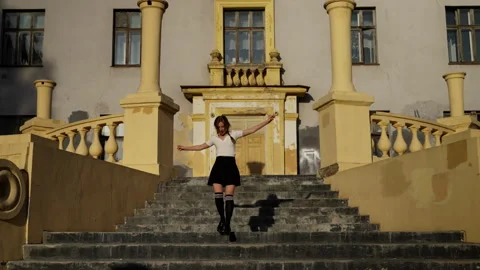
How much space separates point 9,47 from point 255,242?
46.4 feet

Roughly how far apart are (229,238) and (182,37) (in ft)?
39.5

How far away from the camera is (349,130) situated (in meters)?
10.9

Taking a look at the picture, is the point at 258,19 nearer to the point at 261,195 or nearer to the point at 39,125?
the point at 39,125

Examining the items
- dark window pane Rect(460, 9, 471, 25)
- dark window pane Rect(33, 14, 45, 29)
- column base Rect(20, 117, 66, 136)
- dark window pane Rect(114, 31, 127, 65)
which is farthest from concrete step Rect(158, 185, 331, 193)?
dark window pane Rect(460, 9, 471, 25)

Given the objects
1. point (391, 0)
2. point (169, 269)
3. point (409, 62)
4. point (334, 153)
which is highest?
point (391, 0)

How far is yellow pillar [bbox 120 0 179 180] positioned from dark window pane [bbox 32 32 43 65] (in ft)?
28.5

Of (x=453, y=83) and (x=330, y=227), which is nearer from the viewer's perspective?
(x=330, y=227)

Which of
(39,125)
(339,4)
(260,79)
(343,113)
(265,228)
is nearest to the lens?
(265,228)

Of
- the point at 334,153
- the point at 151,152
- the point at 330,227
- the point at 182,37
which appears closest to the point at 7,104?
the point at 182,37

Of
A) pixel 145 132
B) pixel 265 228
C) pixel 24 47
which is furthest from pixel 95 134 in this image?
pixel 24 47

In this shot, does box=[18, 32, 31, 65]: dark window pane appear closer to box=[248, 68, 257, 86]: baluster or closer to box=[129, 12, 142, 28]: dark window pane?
box=[129, 12, 142, 28]: dark window pane

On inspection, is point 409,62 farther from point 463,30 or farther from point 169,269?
point 169,269

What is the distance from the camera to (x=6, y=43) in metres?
19.0

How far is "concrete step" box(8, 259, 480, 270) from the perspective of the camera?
640cm
